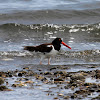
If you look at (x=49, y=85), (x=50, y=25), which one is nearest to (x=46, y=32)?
(x=50, y=25)

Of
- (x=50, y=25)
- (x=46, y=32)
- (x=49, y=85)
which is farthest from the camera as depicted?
(x=50, y=25)

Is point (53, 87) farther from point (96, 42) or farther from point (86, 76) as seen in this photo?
point (96, 42)

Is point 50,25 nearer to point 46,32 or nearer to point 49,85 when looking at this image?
point 46,32

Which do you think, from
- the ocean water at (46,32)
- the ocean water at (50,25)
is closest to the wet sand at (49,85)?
the ocean water at (46,32)

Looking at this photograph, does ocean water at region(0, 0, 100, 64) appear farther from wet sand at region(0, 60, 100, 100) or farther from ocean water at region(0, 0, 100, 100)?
wet sand at region(0, 60, 100, 100)

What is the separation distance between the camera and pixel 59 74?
27.4ft

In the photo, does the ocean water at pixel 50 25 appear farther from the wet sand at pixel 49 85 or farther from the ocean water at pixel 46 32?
the wet sand at pixel 49 85

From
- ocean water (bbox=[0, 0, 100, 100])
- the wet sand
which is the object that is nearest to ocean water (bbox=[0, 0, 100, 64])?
ocean water (bbox=[0, 0, 100, 100])

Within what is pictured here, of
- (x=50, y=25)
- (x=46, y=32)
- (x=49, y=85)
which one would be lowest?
(x=49, y=85)

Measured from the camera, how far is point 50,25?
19.1m

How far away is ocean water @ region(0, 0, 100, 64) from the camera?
13.8m

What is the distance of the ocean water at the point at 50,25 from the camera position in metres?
13.8

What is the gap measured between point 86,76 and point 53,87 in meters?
1.36

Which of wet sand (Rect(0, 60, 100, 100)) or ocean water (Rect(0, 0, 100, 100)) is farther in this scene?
ocean water (Rect(0, 0, 100, 100))
